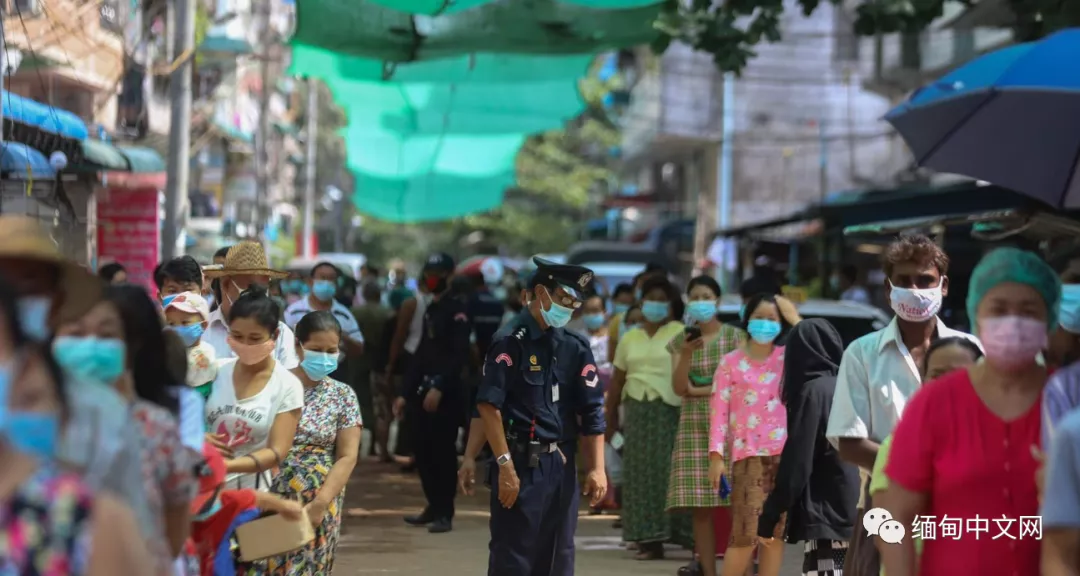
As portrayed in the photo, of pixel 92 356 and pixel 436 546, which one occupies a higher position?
A: pixel 92 356

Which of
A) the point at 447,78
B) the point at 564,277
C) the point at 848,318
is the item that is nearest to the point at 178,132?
the point at 447,78

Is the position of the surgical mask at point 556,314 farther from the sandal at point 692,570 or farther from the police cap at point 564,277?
the sandal at point 692,570

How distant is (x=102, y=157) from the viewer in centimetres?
1368

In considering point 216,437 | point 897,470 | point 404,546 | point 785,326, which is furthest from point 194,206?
point 897,470

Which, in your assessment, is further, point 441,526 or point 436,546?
point 441,526

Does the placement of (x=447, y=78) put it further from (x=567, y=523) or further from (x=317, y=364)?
(x=317, y=364)

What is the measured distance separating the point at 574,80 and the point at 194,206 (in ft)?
50.6

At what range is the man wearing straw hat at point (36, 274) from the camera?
318 centimetres

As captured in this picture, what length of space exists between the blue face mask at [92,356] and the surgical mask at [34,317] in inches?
24.0

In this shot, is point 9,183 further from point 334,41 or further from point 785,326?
point 785,326

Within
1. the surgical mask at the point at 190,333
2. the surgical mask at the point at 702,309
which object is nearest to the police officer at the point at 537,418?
the surgical mask at the point at 190,333

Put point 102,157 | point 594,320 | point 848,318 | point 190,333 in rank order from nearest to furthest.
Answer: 1. point 190,333
2. point 848,318
3. point 102,157
4. point 594,320

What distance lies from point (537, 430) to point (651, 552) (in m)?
3.59

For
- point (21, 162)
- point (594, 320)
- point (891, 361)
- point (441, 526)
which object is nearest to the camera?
point (891, 361)
